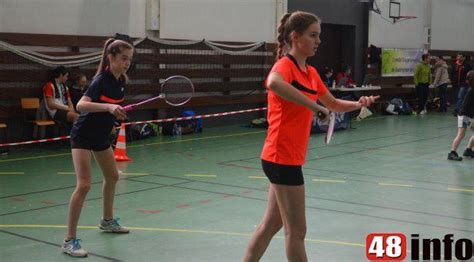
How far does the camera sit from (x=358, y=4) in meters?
25.5

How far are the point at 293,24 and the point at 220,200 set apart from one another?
5.02 m

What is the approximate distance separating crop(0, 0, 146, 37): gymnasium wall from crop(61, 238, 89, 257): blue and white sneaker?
932 centimetres

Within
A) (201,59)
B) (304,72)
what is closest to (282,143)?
(304,72)

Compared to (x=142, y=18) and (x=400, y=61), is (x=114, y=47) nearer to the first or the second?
(x=142, y=18)

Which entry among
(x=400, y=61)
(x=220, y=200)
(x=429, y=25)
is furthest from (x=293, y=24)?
(x=429, y=25)

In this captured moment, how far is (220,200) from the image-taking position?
9328 mm

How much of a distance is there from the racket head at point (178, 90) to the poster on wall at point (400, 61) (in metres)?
17.9

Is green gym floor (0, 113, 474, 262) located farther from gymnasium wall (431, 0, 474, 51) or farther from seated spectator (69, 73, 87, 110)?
gymnasium wall (431, 0, 474, 51)

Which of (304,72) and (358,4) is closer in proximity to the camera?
(304,72)

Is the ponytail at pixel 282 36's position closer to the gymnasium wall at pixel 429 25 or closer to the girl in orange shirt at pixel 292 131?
the girl in orange shirt at pixel 292 131

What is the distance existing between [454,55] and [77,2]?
20994 millimetres

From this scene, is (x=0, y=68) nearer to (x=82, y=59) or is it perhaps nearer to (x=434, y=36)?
(x=82, y=59)

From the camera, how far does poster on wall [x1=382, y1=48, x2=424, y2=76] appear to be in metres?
26.6

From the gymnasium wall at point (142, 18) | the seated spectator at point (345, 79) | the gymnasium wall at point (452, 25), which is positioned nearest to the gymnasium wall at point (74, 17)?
the gymnasium wall at point (142, 18)
